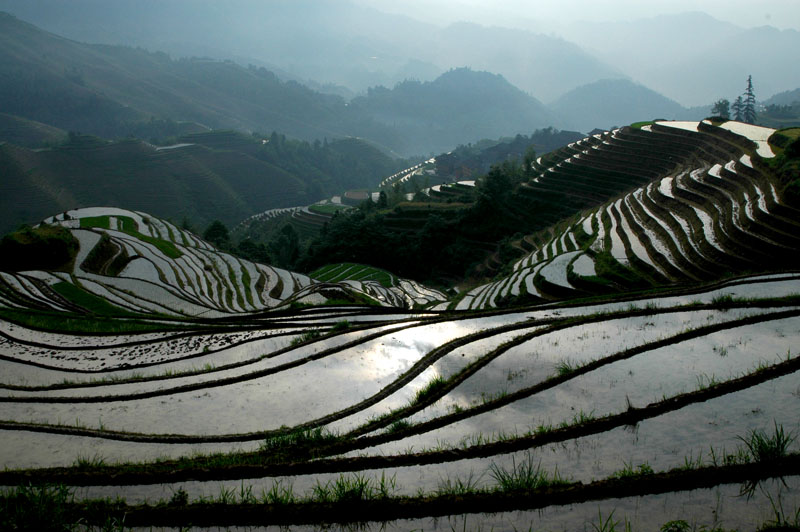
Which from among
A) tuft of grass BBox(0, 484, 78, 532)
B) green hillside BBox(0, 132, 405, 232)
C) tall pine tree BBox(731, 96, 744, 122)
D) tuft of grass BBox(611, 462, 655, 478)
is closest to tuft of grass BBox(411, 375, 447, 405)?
tuft of grass BBox(611, 462, 655, 478)

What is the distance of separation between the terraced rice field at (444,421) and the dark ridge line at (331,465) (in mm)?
22

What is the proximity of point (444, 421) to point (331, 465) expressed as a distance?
166 cm

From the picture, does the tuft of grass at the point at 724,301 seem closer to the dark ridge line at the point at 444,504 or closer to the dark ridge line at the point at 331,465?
the dark ridge line at the point at 331,465

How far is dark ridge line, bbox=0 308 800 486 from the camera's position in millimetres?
4758

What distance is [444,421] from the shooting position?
5766mm

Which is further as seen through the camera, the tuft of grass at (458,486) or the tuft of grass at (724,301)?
the tuft of grass at (724,301)

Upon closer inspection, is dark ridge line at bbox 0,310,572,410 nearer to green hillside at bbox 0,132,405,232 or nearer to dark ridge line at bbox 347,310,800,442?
dark ridge line at bbox 347,310,800,442

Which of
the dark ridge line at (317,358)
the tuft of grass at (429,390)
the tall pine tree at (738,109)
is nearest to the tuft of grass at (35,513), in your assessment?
the dark ridge line at (317,358)

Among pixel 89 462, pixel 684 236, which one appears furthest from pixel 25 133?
pixel 684 236

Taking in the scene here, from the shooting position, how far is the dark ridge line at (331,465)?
476 cm

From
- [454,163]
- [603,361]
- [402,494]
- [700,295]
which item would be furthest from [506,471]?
[454,163]

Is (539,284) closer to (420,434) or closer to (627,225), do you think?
(627,225)

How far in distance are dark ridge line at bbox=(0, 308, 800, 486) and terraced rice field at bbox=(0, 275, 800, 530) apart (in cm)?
2

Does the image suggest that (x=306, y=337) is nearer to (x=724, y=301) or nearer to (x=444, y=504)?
(x=444, y=504)
